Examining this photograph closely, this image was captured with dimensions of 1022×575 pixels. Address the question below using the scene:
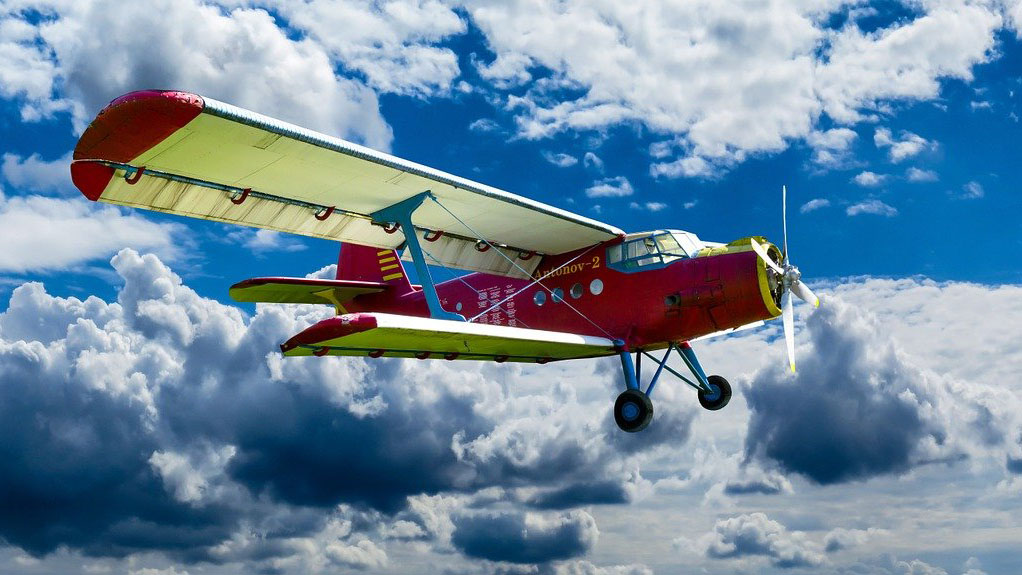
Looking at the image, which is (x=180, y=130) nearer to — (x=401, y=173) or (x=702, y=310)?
(x=401, y=173)

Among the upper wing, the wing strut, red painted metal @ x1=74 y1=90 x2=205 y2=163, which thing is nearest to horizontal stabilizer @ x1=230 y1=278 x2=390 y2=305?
the upper wing

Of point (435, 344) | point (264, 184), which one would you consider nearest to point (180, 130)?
point (264, 184)

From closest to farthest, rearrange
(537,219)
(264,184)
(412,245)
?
(264,184) < (412,245) < (537,219)

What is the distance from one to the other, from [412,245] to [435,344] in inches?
76.8

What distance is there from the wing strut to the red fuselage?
7.63 feet

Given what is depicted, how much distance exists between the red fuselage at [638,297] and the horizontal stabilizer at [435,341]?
71 cm

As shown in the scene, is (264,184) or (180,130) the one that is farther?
(264,184)

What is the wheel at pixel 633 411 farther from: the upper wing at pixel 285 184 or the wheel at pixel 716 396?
the upper wing at pixel 285 184

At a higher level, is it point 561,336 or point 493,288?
point 493,288

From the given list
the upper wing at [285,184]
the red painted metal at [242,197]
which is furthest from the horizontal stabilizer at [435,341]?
the red painted metal at [242,197]

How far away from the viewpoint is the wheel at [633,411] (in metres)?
15.3

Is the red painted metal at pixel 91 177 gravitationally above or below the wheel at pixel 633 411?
above

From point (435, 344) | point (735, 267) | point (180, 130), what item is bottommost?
point (435, 344)

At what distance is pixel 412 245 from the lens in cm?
1490
